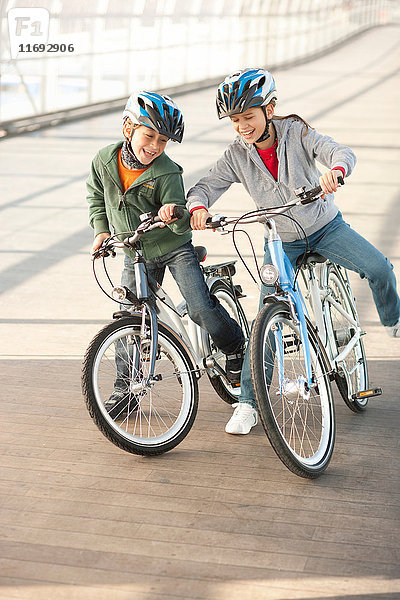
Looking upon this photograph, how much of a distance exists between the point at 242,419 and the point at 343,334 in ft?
1.99

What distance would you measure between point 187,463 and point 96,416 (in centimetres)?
42

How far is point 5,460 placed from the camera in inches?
130

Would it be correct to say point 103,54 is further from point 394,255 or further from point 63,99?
point 394,255

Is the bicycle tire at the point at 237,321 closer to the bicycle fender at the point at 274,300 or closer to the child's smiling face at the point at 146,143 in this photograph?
the bicycle fender at the point at 274,300

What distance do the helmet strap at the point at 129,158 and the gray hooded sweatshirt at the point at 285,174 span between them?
22 centimetres

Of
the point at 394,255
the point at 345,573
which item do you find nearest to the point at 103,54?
the point at 394,255

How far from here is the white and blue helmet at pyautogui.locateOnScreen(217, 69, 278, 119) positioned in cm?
312

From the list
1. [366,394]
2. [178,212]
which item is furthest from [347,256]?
[178,212]

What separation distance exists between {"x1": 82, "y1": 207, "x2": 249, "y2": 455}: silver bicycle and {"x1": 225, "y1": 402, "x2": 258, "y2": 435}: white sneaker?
173mm

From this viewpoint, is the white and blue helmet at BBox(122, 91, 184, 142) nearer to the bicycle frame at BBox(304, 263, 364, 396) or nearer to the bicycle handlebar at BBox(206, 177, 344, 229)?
the bicycle handlebar at BBox(206, 177, 344, 229)

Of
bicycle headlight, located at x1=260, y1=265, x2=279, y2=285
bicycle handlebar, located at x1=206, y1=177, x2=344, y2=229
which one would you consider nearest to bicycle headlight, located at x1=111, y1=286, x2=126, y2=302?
bicycle handlebar, located at x1=206, y1=177, x2=344, y2=229

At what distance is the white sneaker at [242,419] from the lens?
350 centimetres

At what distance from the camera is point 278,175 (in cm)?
329

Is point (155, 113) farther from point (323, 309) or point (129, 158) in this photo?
point (323, 309)
